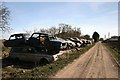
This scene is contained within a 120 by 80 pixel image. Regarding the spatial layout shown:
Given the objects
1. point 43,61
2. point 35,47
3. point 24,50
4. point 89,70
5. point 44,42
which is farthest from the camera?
point 44,42

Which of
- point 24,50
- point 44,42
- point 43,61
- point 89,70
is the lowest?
point 89,70

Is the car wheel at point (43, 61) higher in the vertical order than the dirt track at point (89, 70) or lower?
higher

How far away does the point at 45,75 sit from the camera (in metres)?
12.7

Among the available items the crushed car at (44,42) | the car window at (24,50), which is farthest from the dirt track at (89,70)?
the car window at (24,50)

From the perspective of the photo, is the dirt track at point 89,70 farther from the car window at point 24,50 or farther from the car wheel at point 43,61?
the car window at point 24,50

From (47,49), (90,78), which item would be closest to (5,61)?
(47,49)

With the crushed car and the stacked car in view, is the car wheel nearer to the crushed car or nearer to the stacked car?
the stacked car

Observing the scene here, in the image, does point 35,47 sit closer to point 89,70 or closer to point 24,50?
point 24,50

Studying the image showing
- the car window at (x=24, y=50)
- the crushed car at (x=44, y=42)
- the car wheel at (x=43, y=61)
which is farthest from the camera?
the crushed car at (x=44, y=42)

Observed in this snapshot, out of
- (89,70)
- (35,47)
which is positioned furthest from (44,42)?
(89,70)

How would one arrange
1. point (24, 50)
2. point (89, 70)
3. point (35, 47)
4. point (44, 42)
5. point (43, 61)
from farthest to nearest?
1. point (44, 42)
2. point (35, 47)
3. point (24, 50)
4. point (43, 61)
5. point (89, 70)

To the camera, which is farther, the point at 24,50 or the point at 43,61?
the point at 24,50

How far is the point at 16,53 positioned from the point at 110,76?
8.35 m

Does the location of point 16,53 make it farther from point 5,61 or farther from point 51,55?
point 51,55
